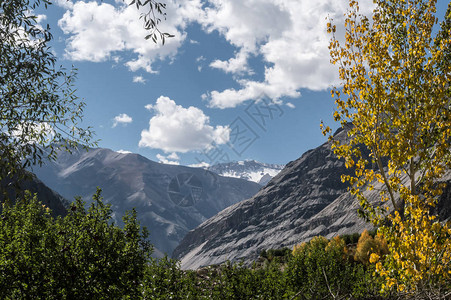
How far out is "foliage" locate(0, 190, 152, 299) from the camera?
1008 centimetres

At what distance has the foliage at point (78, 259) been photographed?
10.1m

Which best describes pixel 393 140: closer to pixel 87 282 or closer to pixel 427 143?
pixel 427 143

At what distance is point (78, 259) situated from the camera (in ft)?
34.6

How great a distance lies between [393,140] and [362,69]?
2.50 meters

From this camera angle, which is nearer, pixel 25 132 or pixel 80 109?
pixel 25 132

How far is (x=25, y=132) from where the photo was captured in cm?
1201

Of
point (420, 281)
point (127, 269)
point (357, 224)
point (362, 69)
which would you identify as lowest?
point (357, 224)

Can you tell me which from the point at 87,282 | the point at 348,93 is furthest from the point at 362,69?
the point at 87,282

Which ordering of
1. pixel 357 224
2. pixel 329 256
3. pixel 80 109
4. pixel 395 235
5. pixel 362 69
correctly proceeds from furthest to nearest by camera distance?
pixel 357 224 < pixel 329 256 < pixel 80 109 < pixel 362 69 < pixel 395 235

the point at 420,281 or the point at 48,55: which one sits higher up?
the point at 48,55

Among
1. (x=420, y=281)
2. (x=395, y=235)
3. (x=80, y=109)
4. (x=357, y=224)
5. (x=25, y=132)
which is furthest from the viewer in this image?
(x=357, y=224)

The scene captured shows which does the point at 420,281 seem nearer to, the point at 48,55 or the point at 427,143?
the point at 427,143

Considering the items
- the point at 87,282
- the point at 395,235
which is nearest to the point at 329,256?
the point at 395,235

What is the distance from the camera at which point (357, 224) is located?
7195 inches
